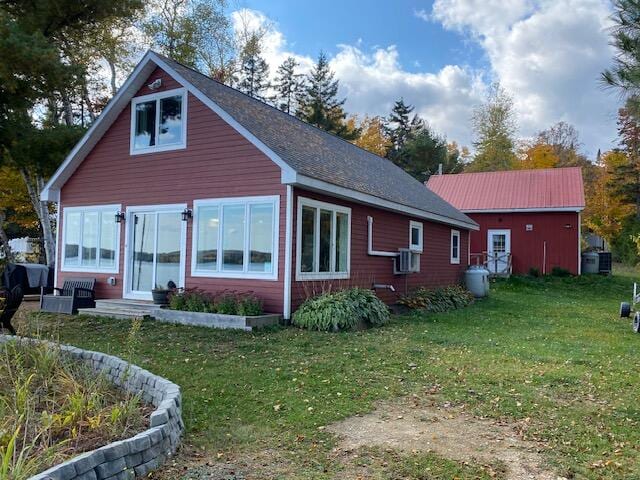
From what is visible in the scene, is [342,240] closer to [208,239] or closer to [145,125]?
[208,239]

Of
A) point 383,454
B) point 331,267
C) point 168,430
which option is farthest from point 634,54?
point 168,430

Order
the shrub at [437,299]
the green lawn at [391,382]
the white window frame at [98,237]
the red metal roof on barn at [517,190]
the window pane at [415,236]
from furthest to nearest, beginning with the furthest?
the red metal roof on barn at [517,190] → the window pane at [415,236] → the shrub at [437,299] → the white window frame at [98,237] → the green lawn at [391,382]

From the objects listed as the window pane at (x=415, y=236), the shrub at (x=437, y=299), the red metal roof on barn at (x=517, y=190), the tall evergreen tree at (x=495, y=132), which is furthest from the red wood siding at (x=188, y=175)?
the tall evergreen tree at (x=495, y=132)

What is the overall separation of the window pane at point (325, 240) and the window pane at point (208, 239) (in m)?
2.00

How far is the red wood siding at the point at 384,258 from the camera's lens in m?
9.89

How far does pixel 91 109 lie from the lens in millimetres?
23844

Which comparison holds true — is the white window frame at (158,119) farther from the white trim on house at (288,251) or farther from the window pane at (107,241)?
the white trim on house at (288,251)

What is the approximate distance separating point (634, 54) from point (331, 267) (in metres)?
6.14

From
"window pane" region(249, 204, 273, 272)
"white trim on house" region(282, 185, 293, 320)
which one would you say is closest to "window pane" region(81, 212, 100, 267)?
"window pane" region(249, 204, 273, 272)

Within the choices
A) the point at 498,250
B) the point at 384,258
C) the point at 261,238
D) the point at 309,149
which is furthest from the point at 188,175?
the point at 498,250

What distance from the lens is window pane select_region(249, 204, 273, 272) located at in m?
9.25

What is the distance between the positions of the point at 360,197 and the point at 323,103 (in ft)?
77.3

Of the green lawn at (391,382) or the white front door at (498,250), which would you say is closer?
the green lawn at (391,382)

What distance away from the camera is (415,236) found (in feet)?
46.3
